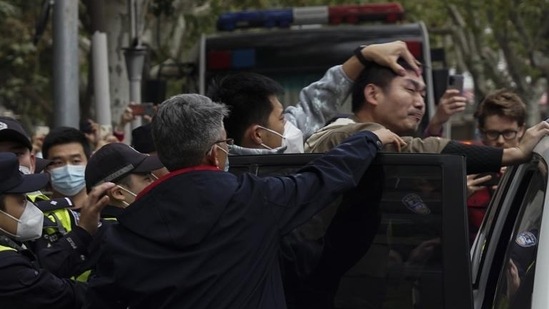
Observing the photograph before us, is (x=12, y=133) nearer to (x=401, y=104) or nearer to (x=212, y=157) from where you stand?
(x=401, y=104)

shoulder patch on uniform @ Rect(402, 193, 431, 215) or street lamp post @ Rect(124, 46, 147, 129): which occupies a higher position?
shoulder patch on uniform @ Rect(402, 193, 431, 215)

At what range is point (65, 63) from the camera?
11836mm

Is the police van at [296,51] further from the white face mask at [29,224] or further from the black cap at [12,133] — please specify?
the white face mask at [29,224]

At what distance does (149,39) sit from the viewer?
21.1 metres

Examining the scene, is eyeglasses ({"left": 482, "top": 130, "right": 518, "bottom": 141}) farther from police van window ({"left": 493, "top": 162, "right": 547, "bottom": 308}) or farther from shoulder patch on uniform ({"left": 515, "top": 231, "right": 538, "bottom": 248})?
shoulder patch on uniform ({"left": 515, "top": 231, "right": 538, "bottom": 248})

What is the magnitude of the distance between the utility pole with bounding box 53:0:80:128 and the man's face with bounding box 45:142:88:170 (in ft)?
15.4

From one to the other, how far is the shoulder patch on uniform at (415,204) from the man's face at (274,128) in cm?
106

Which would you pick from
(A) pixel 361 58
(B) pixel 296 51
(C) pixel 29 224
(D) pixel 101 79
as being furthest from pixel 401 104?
(D) pixel 101 79

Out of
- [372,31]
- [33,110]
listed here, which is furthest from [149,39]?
[33,110]

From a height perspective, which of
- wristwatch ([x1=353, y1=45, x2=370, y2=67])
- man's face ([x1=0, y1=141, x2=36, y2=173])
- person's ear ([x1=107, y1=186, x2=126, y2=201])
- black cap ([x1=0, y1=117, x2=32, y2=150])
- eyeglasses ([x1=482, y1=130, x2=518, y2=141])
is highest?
wristwatch ([x1=353, y1=45, x2=370, y2=67])

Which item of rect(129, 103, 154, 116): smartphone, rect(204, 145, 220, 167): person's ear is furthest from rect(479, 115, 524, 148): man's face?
rect(129, 103, 154, 116): smartphone

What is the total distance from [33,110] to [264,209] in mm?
33649

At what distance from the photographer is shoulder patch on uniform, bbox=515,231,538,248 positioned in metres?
3.81

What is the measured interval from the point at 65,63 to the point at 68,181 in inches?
214
